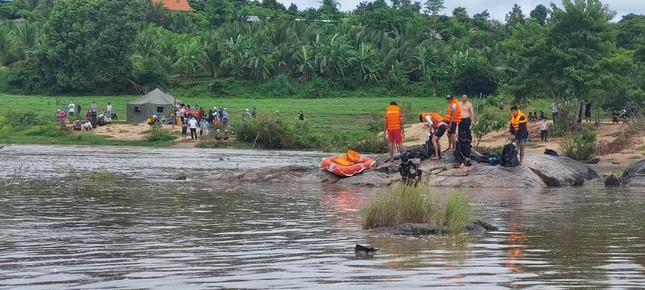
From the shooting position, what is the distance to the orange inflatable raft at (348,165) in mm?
24484

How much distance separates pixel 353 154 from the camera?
2512 centimetres

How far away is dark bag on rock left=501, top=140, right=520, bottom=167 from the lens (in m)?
23.5

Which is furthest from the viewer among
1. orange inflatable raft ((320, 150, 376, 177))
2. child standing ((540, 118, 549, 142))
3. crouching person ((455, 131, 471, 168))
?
child standing ((540, 118, 549, 142))

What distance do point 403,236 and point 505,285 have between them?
12.0ft

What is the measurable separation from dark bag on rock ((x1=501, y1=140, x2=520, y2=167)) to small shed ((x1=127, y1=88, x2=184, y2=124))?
109ft

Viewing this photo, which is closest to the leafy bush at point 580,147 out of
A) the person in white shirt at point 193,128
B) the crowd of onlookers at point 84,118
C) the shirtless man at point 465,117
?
the shirtless man at point 465,117

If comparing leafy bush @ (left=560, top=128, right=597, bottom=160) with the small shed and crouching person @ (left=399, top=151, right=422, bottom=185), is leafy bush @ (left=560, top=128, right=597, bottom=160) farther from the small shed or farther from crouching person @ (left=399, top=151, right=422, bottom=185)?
the small shed

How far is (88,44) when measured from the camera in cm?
7100

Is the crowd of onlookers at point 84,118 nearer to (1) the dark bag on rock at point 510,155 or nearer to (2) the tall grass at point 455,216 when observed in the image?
(1) the dark bag on rock at point 510,155

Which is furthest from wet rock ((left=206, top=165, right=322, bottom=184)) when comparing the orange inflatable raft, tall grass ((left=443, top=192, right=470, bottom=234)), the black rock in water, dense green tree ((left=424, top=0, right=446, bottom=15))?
dense green tree ((left=424, top=0, right=446, bottom=15))

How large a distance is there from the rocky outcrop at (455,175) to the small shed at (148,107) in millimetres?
29578

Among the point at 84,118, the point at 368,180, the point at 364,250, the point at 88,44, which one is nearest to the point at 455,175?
the point at 368,180

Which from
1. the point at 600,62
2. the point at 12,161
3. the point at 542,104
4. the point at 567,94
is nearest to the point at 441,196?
the point at 12,161

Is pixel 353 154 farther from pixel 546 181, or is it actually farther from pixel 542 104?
pixel 542 104
